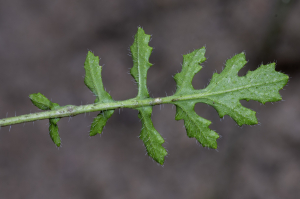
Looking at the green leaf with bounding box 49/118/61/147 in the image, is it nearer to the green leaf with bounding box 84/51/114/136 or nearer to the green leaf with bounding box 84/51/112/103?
the green leaf with bounding box 84/51/114/136

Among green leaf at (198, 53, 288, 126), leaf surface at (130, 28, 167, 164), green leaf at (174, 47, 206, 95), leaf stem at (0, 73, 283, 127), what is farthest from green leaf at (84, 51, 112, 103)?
green leaf at (198, 53, 288, 126)

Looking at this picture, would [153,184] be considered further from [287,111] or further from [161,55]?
[287,111]

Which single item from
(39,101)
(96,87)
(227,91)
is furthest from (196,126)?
(39,101)

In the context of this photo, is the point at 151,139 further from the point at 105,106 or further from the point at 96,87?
the point at 96,87

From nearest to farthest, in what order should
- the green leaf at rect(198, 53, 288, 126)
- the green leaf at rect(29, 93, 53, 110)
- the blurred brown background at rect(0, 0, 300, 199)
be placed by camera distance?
the green leaf at rect(198, 53, 288, 126) → the green leaf at rect(29, 93, 53, 110) → the blurred brown background at rect(0, 0, 300, 199)

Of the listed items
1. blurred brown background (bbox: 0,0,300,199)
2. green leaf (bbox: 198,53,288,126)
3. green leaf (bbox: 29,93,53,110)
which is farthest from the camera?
blurred brown background (bbox: 0,0,300,199)

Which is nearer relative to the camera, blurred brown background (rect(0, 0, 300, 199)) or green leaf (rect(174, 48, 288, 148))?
green leaf (rect(174, 48, 288, 148))

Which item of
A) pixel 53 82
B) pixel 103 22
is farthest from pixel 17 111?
pixel 103 22
